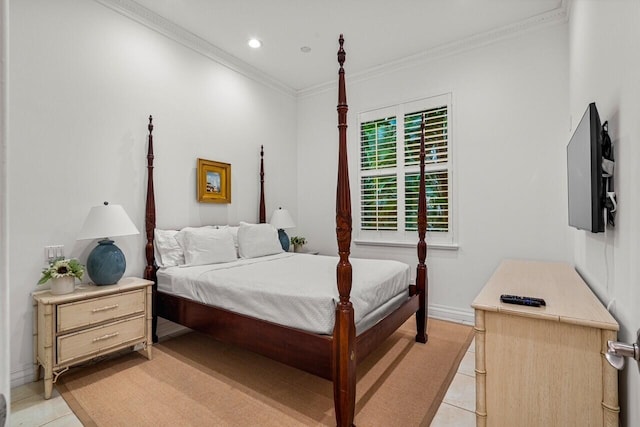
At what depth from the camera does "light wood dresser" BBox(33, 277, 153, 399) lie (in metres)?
2.10

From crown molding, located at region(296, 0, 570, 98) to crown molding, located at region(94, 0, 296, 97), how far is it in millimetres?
1066

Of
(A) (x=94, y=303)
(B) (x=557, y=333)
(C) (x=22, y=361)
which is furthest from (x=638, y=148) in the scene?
(C) (x=22, y=361)

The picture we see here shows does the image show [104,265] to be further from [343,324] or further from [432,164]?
[432,164]

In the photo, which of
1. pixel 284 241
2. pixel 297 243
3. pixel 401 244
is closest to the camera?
pixel 401 244

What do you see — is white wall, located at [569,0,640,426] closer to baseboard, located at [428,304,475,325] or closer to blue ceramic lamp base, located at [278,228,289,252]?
baseboard, located at [428,304,475,325]

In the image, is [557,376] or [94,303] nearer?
[557,376]

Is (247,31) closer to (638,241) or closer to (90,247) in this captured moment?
(90,247)

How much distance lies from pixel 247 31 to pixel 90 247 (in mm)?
2595

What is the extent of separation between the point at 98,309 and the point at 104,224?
2.06 feet

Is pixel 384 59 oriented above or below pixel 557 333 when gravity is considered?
above

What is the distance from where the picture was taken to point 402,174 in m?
3.95

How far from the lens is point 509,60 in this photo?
3.29 m

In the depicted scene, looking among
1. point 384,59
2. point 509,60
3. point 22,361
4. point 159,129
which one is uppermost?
point 384,59

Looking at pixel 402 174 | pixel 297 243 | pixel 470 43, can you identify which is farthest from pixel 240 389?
pixel 470 43
